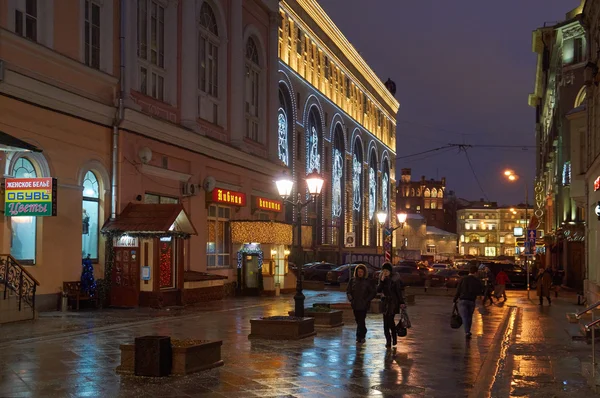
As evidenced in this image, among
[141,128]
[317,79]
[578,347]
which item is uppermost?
[317,79]

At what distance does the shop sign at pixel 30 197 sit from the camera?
2014 cm

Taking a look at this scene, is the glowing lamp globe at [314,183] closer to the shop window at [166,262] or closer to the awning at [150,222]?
the awning at [150,222]

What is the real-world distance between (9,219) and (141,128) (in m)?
6.76

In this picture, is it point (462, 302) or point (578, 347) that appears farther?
point (462, 302)

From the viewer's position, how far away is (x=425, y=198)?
573ft

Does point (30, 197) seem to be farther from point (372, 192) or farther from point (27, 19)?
point (372, 192)

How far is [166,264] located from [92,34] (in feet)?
24.7

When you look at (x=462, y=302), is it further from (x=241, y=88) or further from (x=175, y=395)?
(x=241, y=88)

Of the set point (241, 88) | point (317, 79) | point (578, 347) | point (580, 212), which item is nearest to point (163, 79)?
point (241, 88)

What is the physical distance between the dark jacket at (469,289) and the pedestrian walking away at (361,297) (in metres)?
2.37

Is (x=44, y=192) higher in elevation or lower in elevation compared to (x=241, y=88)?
lower

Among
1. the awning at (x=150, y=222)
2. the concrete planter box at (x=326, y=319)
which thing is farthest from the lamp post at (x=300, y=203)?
the awning at (x=150, y=222)

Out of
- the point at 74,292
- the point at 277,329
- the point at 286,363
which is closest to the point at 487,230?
the point at 74,292

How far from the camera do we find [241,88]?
117 feet
